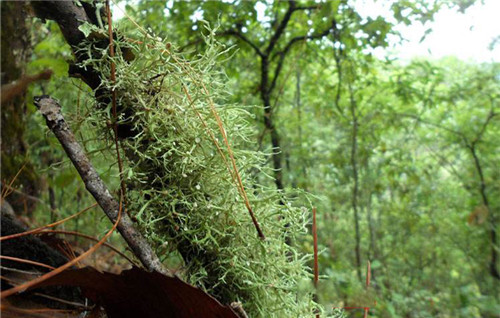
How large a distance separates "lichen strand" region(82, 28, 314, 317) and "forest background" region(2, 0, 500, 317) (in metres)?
0.10

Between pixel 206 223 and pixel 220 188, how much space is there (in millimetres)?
79

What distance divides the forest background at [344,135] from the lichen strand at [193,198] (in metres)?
0.10

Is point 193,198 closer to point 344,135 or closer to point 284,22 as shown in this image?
point 284,22

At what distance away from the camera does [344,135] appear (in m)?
3.46

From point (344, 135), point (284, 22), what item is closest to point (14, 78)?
point (284, 22)

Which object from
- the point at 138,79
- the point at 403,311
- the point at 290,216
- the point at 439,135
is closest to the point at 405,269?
the point at 403,311

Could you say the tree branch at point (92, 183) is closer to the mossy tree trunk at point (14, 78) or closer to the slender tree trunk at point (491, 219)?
the mossy tree trunk at point (14, 78)

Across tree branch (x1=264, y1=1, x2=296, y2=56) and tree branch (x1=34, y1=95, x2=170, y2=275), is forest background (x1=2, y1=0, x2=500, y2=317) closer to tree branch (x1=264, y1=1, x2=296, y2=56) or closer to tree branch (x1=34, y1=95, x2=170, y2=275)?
tree branch (x1=264, y1=1, x2=296, y2=56)

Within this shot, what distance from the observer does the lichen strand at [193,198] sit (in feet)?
2.11

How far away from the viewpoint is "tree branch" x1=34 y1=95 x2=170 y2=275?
0.56 meters

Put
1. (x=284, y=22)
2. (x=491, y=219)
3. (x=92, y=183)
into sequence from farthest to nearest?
(x=491, y=219), (x=284, y=22), (x=92, y=183)

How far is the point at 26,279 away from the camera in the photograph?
61 cm

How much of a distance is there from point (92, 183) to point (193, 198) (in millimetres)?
171

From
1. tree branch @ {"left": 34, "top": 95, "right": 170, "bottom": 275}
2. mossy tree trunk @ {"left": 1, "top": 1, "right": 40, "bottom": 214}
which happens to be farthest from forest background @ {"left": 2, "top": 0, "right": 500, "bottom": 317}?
tree branch @ {"left": 34, "top": 95, "right": 170, "bottom": 275}
